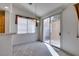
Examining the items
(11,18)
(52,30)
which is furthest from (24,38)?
(52,30)

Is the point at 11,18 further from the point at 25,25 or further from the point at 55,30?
the point at 55,30

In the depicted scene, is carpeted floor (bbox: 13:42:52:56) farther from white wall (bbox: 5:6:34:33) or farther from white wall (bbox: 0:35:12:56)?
white wall (bbox: 5:6:34:33)

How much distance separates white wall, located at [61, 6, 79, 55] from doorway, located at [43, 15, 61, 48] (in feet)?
0.30

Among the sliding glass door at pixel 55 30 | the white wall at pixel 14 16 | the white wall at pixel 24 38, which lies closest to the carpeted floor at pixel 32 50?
the white wall at pixel 24 38

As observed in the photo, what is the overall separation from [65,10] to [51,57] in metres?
0.79

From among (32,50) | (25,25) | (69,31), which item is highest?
(25,25)

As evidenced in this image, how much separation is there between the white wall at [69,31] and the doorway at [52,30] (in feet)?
0.30

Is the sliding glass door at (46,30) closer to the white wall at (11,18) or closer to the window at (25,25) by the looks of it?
the window at (25,25)

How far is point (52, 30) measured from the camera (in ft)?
5.37

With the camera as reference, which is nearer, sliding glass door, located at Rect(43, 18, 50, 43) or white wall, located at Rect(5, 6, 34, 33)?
white wall, located at Rect(5, 6, 34, 33)

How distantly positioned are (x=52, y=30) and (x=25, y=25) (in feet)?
1.65

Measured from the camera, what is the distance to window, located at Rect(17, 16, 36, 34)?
1.55 metres

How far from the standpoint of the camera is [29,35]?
1.63 metres

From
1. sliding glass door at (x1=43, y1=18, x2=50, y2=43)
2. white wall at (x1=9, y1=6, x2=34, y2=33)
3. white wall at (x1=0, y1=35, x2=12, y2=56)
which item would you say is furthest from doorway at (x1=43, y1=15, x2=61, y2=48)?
white wall at (x1=0, y1=35, x2=12, y2=56)
